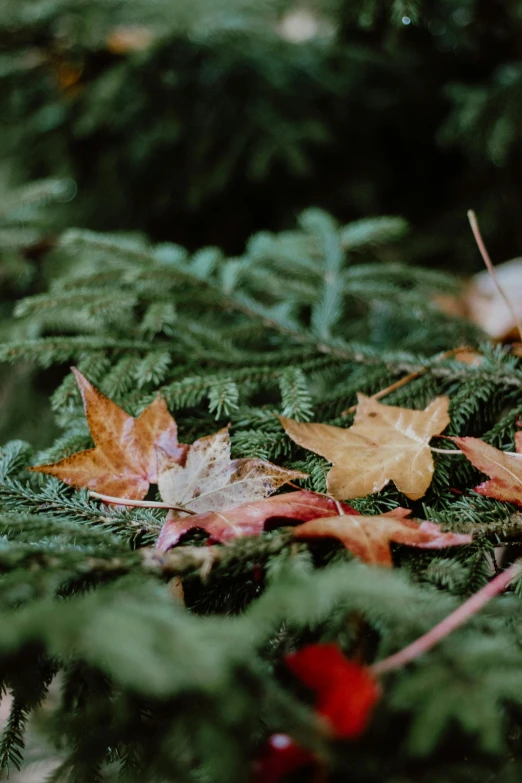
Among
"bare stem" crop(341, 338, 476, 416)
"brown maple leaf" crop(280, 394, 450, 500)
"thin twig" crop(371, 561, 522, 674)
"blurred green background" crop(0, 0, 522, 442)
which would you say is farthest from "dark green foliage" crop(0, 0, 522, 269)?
"thin twig" crop(371, 561, 522, 674)

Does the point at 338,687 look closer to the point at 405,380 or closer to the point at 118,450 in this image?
the point at 118,450

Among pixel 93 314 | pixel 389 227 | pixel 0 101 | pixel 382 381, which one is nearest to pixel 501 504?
pixel 382 381

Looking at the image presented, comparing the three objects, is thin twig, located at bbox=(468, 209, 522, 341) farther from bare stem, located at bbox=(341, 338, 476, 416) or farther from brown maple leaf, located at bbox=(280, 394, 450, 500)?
brown maple leaf, located at bbox=(280, 394, 450, 500)

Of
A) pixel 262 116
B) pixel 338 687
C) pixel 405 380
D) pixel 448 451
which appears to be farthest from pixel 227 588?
pixel 262 116

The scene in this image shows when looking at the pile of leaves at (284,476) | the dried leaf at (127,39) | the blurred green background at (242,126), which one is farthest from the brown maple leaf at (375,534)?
the dried leaf at (127,39)

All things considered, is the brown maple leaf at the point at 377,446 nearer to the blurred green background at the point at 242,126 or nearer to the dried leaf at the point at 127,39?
the blurred green background at the point at 242,126

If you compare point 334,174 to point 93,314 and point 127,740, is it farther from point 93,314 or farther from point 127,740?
point 127,740
